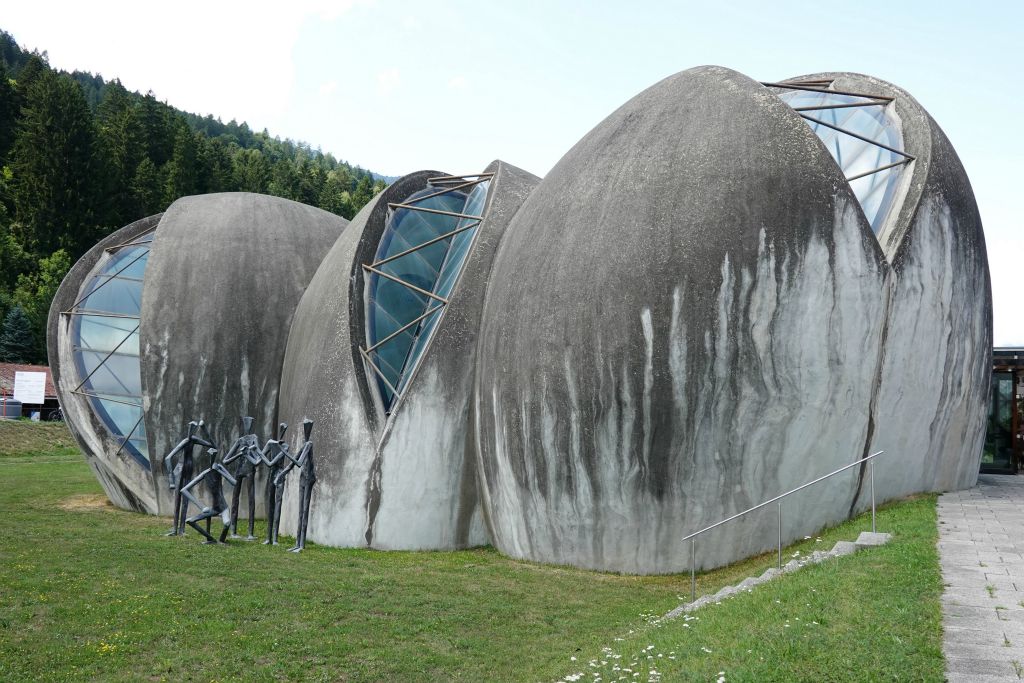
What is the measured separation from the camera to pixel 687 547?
14820 millimetres

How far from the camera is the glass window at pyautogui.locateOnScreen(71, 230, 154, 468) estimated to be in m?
24.2

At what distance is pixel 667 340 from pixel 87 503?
60.5 ft

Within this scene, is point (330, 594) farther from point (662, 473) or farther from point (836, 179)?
point (836, 179)

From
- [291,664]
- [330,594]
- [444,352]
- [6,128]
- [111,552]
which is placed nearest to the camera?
[291,664]

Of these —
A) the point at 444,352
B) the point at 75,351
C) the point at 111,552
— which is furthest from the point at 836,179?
the point at 75,351

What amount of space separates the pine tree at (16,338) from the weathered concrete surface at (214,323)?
4439cm

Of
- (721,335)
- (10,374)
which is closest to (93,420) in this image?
(721,335)

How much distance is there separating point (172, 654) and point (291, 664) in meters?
1.44

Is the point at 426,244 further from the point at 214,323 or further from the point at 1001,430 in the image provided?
the point at 1001,430

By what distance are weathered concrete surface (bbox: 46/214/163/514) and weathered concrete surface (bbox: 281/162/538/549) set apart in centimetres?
548

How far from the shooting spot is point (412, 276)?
853 inches

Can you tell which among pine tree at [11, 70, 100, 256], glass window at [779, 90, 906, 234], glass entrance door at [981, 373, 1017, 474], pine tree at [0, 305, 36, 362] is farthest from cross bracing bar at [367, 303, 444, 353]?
pine tree at [11, 70, 100, 256]

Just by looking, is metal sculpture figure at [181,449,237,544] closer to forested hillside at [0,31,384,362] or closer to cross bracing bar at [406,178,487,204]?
cross bracing bar at [406,178,487,204]

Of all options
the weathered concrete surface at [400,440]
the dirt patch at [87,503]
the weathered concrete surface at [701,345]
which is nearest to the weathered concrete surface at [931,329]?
the weathered concrete surface at [701,345]
